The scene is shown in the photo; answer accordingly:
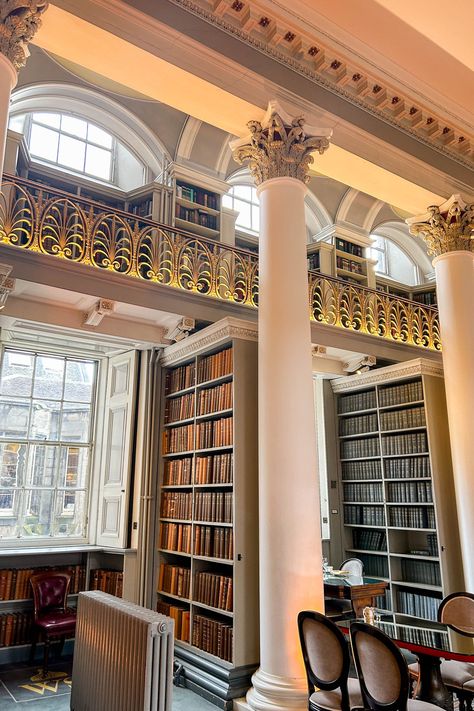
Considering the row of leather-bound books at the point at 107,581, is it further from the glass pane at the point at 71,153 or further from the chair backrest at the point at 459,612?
the glass pane at the point at 71,153

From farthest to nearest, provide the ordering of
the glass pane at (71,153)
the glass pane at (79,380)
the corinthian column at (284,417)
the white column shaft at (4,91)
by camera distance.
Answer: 1. the glass pane at (71,153)
2. the glass pane at (79,380)
3. the corinthian column at (284,417)
4. the white column shaft at (4,91)

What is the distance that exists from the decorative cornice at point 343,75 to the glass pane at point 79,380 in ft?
13.4

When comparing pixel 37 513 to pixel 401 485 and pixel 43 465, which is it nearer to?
pixel 43 465

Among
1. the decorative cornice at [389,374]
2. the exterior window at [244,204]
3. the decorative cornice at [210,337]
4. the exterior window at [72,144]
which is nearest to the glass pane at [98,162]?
the exterior window at [72,144]

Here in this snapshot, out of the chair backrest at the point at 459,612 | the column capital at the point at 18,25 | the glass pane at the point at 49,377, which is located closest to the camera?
the column capital at the point at 18,25

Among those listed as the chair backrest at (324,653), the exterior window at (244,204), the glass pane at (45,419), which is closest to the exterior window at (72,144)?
the exterior window at (244,204)

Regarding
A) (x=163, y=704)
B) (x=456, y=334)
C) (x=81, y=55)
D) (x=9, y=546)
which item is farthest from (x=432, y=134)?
(x=9, y=546)

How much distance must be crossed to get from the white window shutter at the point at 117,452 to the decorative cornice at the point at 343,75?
3.42 m

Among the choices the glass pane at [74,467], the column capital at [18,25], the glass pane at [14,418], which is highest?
the column capital at [18,25]

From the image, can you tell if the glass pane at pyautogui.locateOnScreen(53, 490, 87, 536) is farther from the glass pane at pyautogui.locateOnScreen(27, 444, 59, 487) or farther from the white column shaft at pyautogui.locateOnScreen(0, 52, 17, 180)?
the white column shaft at pyautogui.locateOnScreen(0, 52, 17, 180)

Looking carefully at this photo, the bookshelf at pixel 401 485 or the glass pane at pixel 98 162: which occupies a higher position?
the glass pane at pixel 98 162

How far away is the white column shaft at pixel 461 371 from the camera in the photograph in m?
5.16

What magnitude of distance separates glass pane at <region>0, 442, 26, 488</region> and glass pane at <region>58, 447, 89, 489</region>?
444 millimetres

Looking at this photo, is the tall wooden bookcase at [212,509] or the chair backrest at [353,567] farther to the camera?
the chair backrest at [353,567]
